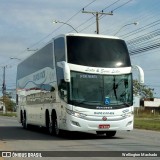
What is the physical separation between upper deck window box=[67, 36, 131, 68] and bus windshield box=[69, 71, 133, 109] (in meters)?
0.52

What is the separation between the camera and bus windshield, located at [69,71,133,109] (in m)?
19.9

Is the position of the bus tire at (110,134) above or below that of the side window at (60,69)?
below

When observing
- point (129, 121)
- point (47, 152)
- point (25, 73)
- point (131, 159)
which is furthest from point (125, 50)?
point (25, 73)

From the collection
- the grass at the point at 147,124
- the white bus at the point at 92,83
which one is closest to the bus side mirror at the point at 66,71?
the white bus at the point at 92,83

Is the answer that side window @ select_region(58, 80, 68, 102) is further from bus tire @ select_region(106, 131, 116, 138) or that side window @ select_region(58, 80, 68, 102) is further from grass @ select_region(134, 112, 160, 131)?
grass @ select_region(134, 112, 160, 131)

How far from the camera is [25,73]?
100.0 ft

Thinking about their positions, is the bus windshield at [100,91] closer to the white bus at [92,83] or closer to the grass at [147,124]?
the white bus at [92,83]

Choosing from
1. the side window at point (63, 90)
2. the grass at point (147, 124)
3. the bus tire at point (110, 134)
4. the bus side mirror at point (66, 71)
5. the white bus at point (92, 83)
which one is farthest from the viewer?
the grass at point (147, 124)

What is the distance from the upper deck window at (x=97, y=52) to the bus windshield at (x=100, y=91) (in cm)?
52

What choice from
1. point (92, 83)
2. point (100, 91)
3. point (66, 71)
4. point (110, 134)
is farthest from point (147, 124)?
point (66, 71)

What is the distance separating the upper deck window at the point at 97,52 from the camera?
792 inches

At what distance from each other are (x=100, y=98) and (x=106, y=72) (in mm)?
1116

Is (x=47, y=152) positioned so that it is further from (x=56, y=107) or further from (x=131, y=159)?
(x=56, y=107)

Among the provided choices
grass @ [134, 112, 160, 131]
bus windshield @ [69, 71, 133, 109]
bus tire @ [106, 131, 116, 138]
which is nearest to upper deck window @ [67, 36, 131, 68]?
bus windshield @ [69, 71, 133, 109]
